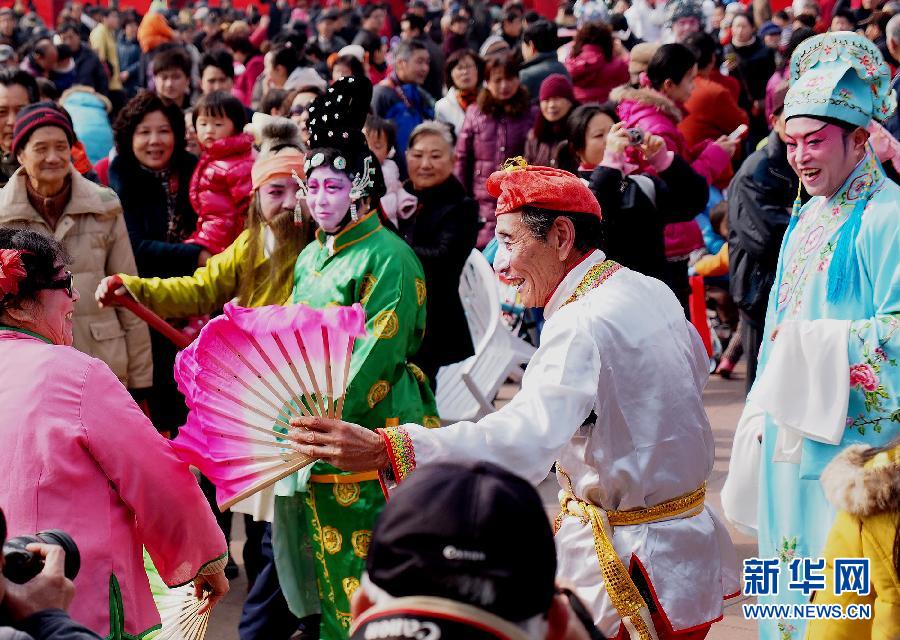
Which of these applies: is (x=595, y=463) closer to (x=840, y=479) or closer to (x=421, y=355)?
(x=840, y=479)

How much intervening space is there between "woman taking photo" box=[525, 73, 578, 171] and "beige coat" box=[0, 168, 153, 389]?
9.52ft

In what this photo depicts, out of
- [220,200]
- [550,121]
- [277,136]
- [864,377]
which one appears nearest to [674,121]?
[550,121]

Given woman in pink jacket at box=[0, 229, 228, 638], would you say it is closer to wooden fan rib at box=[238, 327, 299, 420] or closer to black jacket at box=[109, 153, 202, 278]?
wooden fan rib at box=[238, 327, 299, 420]

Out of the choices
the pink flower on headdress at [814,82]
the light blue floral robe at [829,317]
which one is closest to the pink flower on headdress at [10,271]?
the light blue floral robe at [829,317]

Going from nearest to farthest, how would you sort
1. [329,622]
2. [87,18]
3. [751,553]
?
[329,622] → [751,553] → [87,18]

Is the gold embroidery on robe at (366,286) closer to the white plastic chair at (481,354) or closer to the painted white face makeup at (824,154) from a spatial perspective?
the painted white face makeup at (824,154)

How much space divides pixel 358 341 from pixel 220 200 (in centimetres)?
178

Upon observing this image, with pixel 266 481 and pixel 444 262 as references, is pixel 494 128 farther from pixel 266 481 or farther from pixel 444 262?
pixel 266 481

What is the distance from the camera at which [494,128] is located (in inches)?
318

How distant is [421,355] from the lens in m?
6.06

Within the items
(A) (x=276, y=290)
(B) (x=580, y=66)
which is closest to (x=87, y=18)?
(B) (x=580, y=66)

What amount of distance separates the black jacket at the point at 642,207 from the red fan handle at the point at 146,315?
5.99 feet

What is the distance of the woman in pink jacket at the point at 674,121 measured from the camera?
6.24 meters

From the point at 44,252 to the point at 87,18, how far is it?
16.4 m
